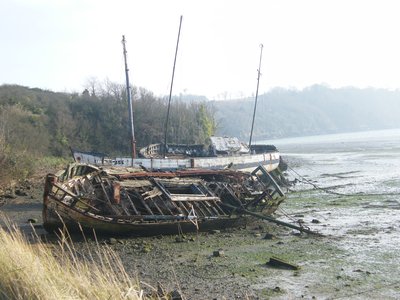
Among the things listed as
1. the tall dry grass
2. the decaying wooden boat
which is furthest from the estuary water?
the tall dry grass

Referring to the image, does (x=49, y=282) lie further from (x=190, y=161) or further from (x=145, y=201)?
(x=190, y=161)

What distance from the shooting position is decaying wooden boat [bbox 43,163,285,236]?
1165 cm

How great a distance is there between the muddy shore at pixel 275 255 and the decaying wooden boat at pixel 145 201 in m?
0.40

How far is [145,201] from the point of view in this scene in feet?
44.1

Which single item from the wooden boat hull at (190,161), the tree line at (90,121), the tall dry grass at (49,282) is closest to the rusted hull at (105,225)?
the tall dry grass at (49,282)

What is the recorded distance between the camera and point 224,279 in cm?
875

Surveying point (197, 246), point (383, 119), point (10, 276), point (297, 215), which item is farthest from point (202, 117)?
point (383, 119)

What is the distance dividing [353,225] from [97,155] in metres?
14.1

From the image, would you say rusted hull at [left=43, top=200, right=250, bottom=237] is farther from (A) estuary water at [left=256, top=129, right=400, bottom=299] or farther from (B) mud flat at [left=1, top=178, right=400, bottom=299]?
(A) estuary water at [left=256, top=129, right=400, bottom=299]

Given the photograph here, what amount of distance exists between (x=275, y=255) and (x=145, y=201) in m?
4.47

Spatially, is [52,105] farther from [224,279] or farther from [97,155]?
[224,279]

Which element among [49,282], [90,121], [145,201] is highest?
→ [90,121]

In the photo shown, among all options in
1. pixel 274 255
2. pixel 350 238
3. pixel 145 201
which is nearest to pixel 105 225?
pixel 145 201

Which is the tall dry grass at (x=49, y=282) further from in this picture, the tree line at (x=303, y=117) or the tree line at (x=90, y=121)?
the tree line at (x=303, y=117)
